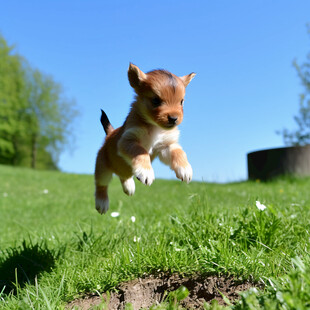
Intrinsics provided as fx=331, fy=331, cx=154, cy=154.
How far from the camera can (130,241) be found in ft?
13.4

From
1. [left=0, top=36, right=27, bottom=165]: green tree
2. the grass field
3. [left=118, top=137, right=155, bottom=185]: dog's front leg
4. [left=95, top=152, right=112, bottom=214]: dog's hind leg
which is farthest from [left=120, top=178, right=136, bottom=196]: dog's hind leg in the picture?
[left=0, top=36, right=27, bottom=165]: green tree

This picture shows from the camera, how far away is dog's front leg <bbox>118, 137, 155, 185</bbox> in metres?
2.04

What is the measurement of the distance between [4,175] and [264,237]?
63.2ft

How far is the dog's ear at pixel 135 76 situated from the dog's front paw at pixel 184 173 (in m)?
0.65

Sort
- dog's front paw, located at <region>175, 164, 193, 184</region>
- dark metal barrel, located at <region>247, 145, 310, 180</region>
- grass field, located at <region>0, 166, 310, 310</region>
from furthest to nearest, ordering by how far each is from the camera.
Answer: dark metal barrel, located at <region>247, 145, 310, 180</region> → grass field, located at <region>0, 166, 310, 310</region> → dog's front paw, located at <region>175, 164, 193, 184</region>

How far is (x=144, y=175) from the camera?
80.4 inches

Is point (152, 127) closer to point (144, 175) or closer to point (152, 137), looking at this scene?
point (152, 137)

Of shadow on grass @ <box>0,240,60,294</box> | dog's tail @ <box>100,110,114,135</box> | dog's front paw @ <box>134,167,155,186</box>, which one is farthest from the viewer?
shadow on grass @ <box>0,240,60,294</box>

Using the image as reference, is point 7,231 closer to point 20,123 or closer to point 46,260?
point 46,260

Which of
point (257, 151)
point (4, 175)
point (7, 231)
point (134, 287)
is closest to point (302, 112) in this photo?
point (257, 151)

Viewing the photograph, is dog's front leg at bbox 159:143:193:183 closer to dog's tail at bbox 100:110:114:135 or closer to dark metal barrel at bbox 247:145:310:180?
dog's tail at bbox 100:110:114:135

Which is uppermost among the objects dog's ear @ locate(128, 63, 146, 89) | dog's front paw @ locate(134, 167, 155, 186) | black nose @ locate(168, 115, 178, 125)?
dog's ear @ locate(128, 63, 146, 89)

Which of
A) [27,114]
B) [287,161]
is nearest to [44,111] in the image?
[27,114]

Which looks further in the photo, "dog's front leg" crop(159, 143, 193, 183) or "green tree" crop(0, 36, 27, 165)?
"green tree" crop(0, 36, 27, 165)
